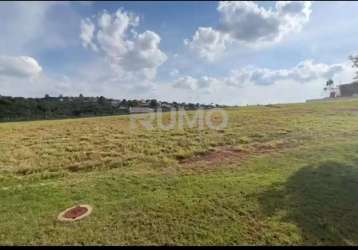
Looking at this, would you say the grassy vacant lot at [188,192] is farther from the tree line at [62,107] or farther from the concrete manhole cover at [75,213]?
the tree line at [62,107]

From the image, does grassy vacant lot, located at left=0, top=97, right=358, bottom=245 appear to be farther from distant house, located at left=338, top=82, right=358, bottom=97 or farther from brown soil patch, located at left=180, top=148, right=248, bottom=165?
distant house, located at left=338, top=82, right=358, bottom=97

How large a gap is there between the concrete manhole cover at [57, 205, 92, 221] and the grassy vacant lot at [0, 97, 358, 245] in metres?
0.17

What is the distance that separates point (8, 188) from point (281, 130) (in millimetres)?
12855

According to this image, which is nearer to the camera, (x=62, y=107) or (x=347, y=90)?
(x=62, y=107)

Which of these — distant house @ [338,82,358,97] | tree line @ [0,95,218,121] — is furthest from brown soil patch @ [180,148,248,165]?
distant house @ [338,82,358,97]

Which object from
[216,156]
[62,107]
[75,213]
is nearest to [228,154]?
[216,156]

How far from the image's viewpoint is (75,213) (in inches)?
254

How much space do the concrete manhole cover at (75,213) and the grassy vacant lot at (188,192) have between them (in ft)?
0.57

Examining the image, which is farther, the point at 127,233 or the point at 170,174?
the point at 170,174

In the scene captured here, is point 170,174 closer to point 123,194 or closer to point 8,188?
point 123,194

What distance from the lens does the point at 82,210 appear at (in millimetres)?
6598

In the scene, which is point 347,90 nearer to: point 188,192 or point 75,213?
A: point 188,192

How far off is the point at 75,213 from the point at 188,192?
250 cm

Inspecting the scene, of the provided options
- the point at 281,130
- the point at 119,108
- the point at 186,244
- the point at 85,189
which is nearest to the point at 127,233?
the point at 186,244
